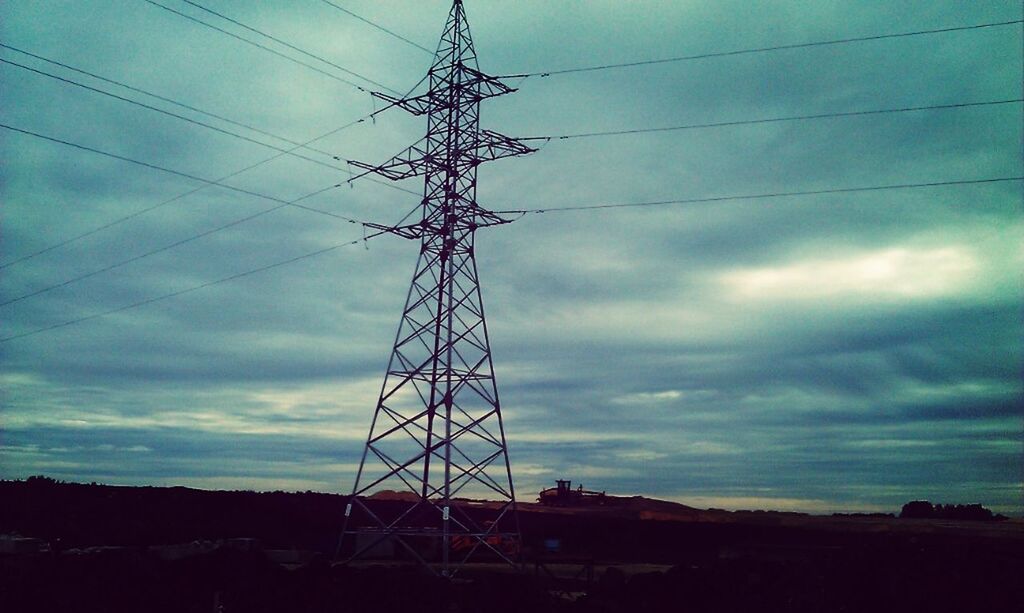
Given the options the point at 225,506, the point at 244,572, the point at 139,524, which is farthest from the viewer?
the point at 225,506

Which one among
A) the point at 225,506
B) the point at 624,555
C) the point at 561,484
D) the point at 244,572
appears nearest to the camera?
the point at 244,572

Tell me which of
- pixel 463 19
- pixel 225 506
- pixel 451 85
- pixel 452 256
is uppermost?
pixel 463 19

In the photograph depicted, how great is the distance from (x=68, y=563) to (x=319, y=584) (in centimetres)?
966

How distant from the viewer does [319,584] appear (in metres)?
25.1

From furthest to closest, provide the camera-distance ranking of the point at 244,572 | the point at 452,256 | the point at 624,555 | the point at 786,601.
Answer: the point at 624,555, the point at 452,256, the point at 244,572, the point at 786,601

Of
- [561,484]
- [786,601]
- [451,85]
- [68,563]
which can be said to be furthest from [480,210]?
[561,484]

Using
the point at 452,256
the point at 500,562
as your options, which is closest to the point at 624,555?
the point at 500,562

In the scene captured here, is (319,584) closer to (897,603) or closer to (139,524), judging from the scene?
(897,603)

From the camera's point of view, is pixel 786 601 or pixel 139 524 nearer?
pixel 786 601

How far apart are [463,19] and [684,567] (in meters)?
21.6

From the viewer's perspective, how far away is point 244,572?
26797mm

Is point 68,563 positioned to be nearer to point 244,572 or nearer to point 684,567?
point 244,572

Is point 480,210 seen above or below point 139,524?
above

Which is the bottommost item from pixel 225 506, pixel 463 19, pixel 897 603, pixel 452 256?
pixel 897 603
